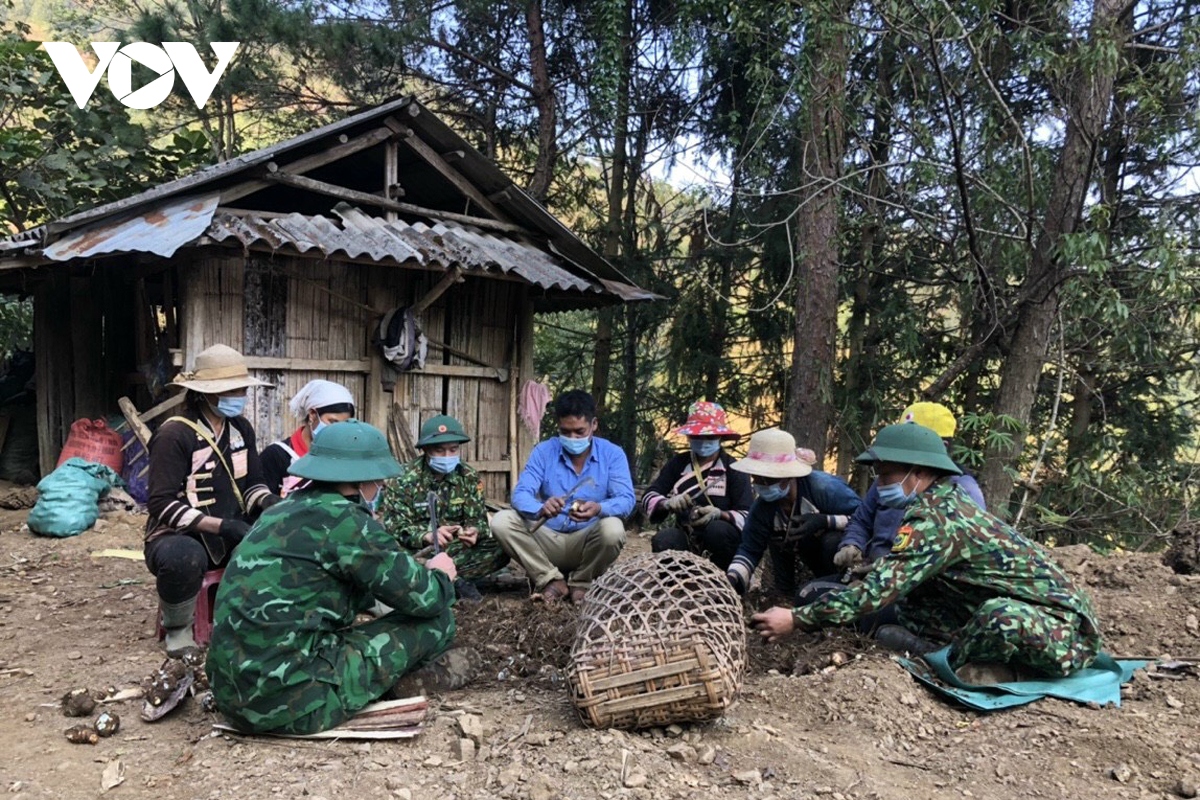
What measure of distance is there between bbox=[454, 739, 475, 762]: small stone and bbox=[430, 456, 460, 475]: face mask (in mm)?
2576

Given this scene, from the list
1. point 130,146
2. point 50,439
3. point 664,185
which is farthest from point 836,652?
point 130,146

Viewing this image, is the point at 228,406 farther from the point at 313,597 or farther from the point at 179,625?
the point at 313,597

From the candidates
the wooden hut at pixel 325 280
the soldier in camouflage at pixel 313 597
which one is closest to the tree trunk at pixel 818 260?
the wooden hut at pixel 325 280

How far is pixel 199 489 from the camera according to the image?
4586 millimetres

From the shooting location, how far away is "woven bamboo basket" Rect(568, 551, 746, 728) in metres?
3.21

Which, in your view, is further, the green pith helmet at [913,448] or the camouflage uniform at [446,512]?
the camouflage uniform at [446,512]

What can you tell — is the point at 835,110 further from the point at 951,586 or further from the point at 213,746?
the point at 213,746

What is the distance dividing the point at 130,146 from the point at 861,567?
39.4ft

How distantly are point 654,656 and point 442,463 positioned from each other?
9.15 feet

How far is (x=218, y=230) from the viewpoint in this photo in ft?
21.7

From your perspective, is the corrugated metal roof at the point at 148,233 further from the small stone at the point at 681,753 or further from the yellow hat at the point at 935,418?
the yellow hat at the point at 935,418

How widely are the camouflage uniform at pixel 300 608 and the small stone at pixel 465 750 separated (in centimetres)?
47

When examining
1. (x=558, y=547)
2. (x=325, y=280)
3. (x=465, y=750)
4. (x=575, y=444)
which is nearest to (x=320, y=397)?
(x=575, y=444)

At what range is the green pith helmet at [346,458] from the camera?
131 inches
